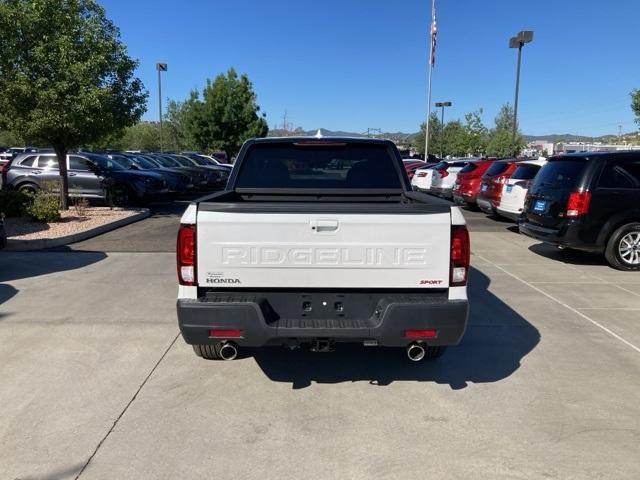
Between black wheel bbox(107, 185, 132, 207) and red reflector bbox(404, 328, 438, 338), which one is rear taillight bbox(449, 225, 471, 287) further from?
black wheel bbox(107, 185, 132, 207)

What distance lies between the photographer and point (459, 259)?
139 inches

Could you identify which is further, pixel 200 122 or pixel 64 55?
pixel 200 122

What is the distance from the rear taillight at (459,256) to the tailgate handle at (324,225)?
2.57ft

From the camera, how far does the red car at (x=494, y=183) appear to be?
13078mm

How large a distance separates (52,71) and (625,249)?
12.0 meters

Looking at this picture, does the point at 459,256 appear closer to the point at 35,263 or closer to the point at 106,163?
the point at 35,263

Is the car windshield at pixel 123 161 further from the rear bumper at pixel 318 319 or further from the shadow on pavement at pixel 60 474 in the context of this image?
the shadow on pavement at pixel 60 474

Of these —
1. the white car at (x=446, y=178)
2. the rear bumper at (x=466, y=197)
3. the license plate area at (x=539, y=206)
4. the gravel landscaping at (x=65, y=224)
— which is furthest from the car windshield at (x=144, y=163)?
the license plate area at (x=539, y=206)

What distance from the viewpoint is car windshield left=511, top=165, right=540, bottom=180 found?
39.0ft

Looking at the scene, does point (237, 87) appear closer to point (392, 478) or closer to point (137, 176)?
point (137, 176)

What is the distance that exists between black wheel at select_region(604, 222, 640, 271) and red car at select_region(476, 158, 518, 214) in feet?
15.2

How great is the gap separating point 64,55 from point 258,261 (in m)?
10.6

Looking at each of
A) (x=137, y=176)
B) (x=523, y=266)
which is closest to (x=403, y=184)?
(x=523, y=266)

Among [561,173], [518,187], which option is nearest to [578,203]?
[561,173]
